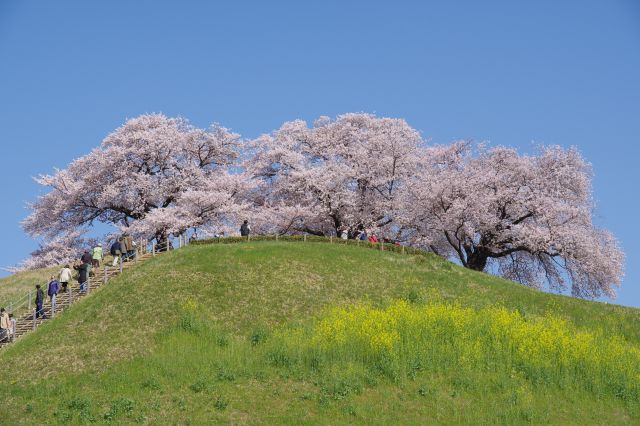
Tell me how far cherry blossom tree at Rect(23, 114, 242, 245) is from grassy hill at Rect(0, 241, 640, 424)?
77.8ft

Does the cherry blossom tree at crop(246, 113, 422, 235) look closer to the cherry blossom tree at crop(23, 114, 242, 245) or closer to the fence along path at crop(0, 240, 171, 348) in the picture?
the cherry blossom tree at crop(23, 114, 242, 245)

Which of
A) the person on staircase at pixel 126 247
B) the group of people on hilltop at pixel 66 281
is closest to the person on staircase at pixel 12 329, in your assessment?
the group of people on hilltop at pixel 66 281

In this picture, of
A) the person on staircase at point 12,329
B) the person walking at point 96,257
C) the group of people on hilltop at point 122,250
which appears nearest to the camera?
the person on staircase at point 12,329

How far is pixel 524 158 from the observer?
2889 inches

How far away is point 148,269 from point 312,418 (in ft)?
71.2

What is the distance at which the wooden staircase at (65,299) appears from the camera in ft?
157

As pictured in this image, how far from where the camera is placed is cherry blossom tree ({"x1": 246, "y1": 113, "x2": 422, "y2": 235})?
7650cm

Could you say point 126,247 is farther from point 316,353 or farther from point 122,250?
point 316,353

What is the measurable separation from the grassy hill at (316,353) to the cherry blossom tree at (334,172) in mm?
23421

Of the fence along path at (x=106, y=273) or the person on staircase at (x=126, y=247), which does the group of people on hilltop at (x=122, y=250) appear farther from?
the fence along path at (x=106, y=273)

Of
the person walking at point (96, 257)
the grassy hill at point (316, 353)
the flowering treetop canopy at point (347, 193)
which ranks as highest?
the flowering treetop canopy at point (347, 193)

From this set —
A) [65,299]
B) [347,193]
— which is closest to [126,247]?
[65,299]

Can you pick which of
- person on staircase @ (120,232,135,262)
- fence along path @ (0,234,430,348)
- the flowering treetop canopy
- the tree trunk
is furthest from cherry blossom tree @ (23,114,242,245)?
the tree trunk

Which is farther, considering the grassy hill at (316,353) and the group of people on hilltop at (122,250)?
the group of people on hilltop at (122,250)
